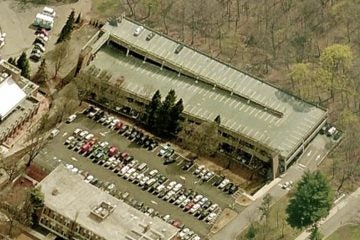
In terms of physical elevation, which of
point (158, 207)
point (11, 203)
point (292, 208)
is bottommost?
point (11, 203)

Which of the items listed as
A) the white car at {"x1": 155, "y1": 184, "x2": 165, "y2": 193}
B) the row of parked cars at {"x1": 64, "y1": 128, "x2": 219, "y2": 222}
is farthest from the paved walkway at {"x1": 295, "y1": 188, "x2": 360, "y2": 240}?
the white car at {"x1": 155, "y1": 184, "x2": 165, "y2": 193}

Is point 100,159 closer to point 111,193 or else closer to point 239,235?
point 111,193

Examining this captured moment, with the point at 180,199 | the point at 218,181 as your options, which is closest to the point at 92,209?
the point at 180,199

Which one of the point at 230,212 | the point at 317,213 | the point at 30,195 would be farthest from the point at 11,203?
the point at 317,213

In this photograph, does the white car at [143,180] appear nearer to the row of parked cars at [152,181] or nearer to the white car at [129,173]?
the row of parked cars at [152,181]

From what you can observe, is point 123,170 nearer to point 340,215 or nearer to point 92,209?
point 92,209

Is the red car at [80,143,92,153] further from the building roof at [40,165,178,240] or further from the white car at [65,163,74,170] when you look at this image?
the building roof at [40,165,178,240]
